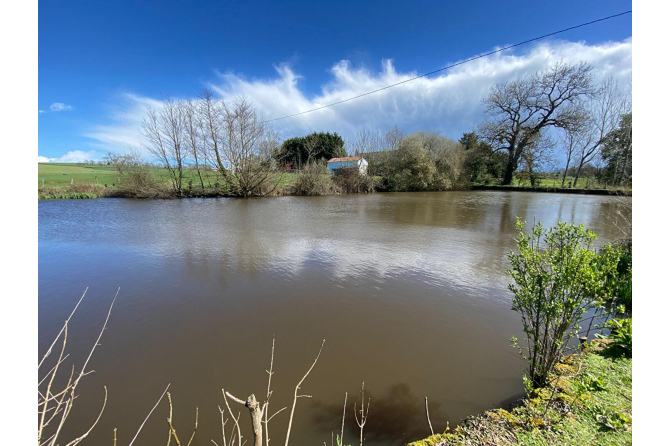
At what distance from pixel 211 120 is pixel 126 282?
19352mm

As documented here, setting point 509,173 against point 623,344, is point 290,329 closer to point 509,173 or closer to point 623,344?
point 623,344

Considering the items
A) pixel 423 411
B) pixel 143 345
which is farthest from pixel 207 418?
pixel 423 411

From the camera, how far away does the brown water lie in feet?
7.72

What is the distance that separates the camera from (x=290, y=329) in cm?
347

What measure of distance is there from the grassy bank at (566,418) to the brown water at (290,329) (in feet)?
0.96

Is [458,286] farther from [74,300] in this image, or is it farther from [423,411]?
[74,300]

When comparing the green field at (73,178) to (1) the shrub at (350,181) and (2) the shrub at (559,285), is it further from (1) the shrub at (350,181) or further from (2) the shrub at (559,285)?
(2) the shrub at (559,285)

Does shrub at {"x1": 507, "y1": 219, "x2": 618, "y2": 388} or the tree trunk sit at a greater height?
the tree trunk

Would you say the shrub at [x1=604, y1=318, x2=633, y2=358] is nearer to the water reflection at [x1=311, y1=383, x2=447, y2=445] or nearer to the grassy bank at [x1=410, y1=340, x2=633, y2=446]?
the grassy bank at [x1=410, y1=340, x2=633, y2=446]

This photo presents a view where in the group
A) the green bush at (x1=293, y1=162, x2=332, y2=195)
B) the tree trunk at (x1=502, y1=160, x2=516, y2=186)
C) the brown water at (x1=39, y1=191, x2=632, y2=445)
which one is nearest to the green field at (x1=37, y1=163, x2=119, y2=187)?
the green bush at (x1=293, y1=162, x2=332, y2=195)

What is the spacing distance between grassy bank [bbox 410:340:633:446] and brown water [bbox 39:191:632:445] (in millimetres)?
293
